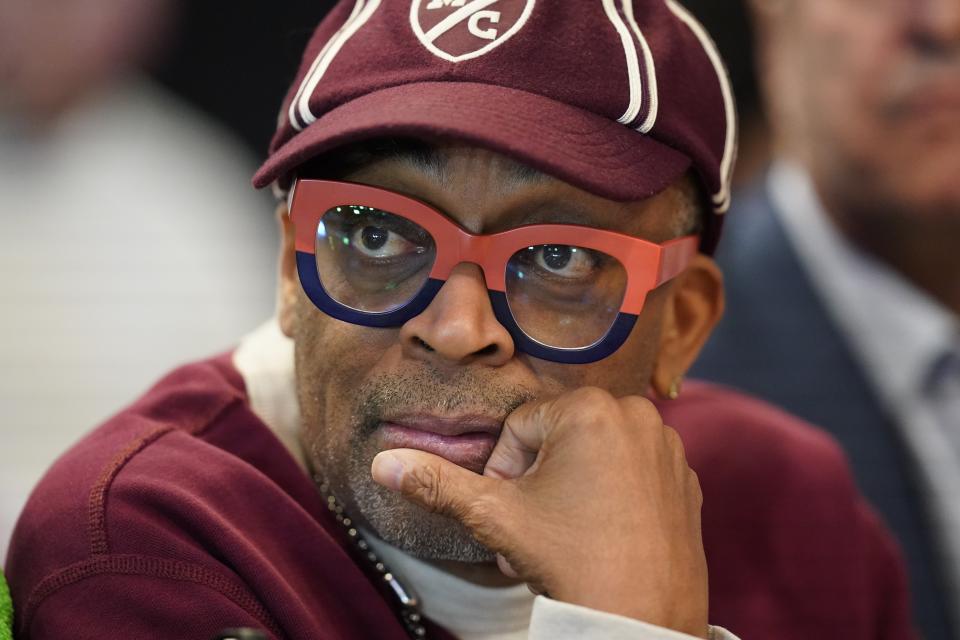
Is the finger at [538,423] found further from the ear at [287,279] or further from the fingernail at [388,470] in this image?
the ear at [287,279]

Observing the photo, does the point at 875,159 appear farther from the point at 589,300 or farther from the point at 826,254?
the point at 589,300

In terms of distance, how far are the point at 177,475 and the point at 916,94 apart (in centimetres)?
206

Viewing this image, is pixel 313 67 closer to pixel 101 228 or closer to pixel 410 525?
pixel 410 525

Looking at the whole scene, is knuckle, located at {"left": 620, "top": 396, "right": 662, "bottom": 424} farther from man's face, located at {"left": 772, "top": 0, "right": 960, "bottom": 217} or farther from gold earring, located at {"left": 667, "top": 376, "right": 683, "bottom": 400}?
man's face, located at {"left": 772, "top": 0, "right": 960, "bottom": 217}

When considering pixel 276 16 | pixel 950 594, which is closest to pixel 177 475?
pixel 950 594

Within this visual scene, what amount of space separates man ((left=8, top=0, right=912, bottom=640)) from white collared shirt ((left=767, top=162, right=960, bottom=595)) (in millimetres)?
1369

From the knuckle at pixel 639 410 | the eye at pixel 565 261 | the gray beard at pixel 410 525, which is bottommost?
the gray beard at pixel 410 525

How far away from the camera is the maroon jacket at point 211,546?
1.48 m

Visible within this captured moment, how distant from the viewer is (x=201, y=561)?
1.51 meters

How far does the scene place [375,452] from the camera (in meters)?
1.62

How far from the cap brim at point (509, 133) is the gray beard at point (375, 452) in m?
0.29

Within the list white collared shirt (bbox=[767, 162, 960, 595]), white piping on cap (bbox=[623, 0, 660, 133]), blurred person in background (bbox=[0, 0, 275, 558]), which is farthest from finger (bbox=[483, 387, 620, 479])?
blurred person in background (bbox=[0, 0, 275, 558])

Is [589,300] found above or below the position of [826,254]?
above

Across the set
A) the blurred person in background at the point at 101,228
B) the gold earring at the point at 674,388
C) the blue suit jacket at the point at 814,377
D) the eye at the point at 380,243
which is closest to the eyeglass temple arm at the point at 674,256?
the gold earring at the point at 674,388
